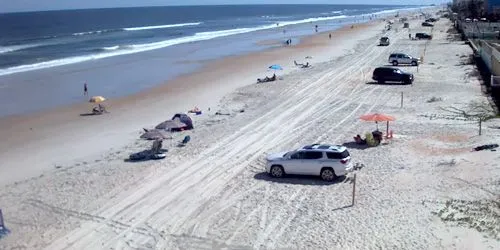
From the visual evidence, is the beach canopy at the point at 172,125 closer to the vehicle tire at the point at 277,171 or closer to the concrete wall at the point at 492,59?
the vehicle tire at the point at 277,171

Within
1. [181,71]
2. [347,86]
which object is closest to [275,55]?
[181,71]

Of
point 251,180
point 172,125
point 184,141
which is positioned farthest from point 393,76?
point 251,180

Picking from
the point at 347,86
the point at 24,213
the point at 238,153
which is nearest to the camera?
the point at 24,213

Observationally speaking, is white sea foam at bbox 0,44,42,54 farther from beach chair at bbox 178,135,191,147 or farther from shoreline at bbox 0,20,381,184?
beach chair at bbox 178,135,191,147

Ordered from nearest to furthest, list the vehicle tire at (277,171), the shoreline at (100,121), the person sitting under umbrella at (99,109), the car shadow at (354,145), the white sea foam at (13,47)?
the vehicle tire at (277,171), the car shadow at (354,145), the shoreline at (100,121), the person sitting under umbrella at (99,109), the white sea foam at (13,47)

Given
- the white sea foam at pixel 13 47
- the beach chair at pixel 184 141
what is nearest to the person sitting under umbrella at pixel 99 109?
the beach chair at pixel 184 141

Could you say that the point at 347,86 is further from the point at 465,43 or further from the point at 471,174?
the point at 465,43
